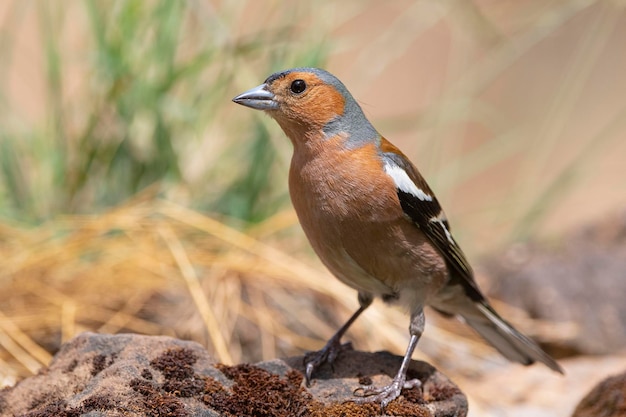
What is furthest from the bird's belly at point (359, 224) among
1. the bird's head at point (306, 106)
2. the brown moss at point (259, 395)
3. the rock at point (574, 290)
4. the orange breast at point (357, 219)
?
the rock at point (574, 290)

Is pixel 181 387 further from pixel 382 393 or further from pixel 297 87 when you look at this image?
pixel 297 87

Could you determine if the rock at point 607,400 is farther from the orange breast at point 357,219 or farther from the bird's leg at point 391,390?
the orange breast at point 357,219

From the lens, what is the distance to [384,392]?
3.39m

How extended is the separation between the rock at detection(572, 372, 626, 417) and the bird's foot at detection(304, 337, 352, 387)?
107cm

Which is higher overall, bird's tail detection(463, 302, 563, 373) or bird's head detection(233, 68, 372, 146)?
bird's head detection(233, 68, 372, 146)

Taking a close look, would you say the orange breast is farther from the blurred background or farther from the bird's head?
the blurred background

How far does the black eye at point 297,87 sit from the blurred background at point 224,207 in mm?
1546

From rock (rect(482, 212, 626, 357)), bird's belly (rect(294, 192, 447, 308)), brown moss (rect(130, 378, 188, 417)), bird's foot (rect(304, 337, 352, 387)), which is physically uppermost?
bird's belly (rect(294, 192, 447, 308))

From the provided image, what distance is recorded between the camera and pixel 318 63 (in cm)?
587

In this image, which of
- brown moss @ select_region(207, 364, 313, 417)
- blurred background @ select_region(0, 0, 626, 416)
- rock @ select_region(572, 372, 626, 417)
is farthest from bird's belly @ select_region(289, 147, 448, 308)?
blurred background @ select_region(0, 0, 626, 416)

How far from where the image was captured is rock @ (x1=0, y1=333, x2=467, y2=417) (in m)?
2.94

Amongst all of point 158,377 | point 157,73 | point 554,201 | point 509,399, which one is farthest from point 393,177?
point 554,201

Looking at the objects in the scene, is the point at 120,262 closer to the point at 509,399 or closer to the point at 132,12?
the point at 132,12

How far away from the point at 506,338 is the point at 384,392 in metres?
1.18
